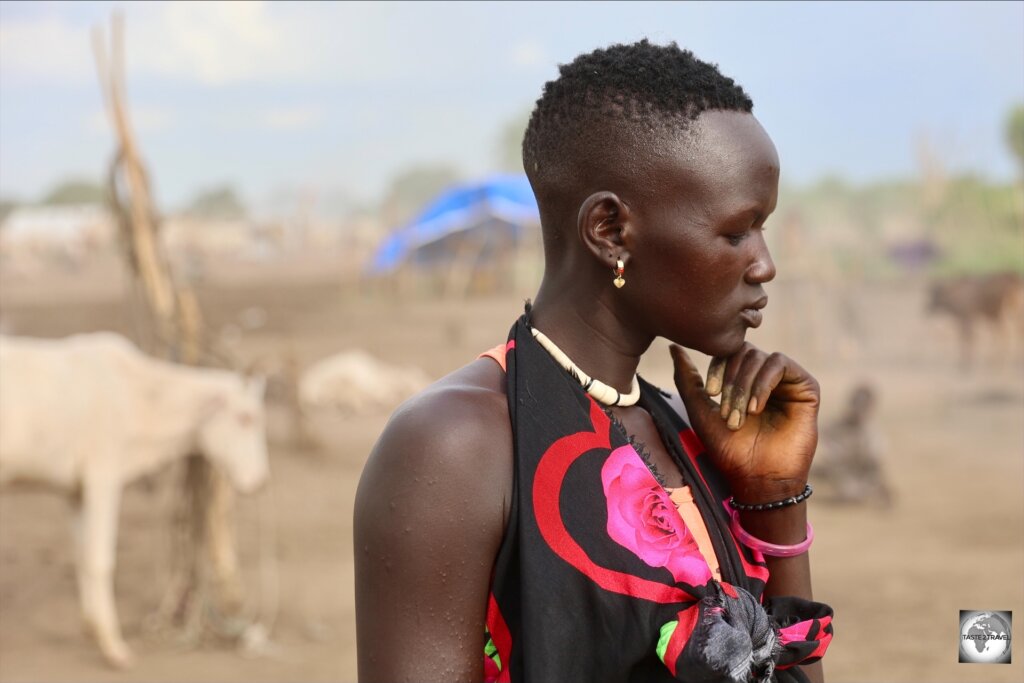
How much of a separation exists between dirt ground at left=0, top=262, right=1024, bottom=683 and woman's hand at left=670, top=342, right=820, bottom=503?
412 cm

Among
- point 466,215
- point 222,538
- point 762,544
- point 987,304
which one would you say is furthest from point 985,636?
point 466,215

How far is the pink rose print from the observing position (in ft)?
4.75

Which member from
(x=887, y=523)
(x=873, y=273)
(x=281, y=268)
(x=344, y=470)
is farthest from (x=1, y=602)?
(x=281, y=268)

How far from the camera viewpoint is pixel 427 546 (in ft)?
4.50

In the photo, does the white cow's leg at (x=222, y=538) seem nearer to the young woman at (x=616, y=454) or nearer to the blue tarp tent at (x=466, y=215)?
the young woman at (x=616, y=454)

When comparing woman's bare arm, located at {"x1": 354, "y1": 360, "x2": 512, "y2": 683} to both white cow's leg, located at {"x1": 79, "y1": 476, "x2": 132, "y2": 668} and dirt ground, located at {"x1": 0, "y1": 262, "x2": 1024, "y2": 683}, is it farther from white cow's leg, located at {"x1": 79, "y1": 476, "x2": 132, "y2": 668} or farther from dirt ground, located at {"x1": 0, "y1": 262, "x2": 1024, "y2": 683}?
Result: white cow's leg, located at {"x1": 79, "y1": 476, "x2": 132, "y2": 668}

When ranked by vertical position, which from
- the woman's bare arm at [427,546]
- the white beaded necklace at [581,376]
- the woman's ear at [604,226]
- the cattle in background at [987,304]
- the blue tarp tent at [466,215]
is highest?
the blue tarp tent at [466,215]

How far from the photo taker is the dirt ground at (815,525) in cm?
612

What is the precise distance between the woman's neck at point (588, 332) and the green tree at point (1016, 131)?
81.7 feet

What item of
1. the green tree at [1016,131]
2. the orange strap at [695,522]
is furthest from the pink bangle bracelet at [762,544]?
the green tree at [1016,131]

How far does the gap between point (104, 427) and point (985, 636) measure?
15.6 feet

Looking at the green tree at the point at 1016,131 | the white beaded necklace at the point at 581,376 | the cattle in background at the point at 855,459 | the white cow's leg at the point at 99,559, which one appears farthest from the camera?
the green tree at the point at 1016,131

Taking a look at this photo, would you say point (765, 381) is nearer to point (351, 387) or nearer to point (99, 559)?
point (99, 559)

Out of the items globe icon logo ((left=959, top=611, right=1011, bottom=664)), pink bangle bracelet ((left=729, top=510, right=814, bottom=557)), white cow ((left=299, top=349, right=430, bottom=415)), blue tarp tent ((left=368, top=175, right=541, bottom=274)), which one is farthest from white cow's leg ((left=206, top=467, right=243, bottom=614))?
blue tarp tent ((left=368, top=175, right=541, bottom=274))
